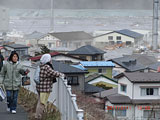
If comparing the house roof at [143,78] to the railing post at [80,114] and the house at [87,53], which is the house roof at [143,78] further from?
the railing post at [80,114]

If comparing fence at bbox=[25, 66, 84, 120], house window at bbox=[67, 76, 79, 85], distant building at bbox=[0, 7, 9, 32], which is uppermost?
distant building at bbox=[0, 7, 9, 32]

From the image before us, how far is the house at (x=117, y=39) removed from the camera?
2564 cm

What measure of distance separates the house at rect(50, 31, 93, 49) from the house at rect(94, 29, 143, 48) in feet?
2.17

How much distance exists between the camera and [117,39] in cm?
2583

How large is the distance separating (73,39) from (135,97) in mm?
18522

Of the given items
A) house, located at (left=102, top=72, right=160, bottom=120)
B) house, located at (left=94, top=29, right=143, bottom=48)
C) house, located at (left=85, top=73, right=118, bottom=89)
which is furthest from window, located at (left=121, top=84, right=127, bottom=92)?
house, located at (left=94, top=29, right=143, bottom=48)

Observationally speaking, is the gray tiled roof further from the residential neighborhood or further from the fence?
the fence

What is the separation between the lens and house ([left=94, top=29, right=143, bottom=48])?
25.6 m

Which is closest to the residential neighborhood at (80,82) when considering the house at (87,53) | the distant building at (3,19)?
the house at (87,53)

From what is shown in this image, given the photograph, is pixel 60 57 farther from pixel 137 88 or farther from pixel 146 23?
pixel 146 23

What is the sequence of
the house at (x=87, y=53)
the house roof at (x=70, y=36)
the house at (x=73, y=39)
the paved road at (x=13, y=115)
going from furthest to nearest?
the house roof at (x=70, y=36) → the house at (x=73, y=39) → the house at (x=87, y=53) → the paved road at (x=13, y=115)

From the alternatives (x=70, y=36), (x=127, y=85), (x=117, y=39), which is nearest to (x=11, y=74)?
(x=127, y=85)

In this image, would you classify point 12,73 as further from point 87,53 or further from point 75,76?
point 87,53

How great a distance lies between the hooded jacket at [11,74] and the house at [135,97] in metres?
5.12
